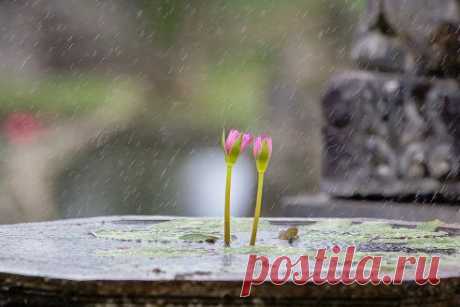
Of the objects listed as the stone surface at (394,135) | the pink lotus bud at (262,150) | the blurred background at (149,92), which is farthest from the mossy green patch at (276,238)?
→ the blurred background at (149,92)

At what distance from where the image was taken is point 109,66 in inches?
424

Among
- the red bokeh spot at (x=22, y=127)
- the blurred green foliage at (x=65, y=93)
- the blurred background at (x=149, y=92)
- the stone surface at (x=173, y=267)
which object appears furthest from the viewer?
the blurred green foliage at (x=65, y=93)

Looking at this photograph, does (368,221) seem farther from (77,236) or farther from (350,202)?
(350,202)

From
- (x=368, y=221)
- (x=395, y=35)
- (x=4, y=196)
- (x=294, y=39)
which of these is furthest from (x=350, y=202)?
(x=294, y=39)

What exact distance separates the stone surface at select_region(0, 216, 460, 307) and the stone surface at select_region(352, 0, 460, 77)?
83.8 inches

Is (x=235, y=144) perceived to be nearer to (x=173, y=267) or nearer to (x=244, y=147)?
(x=244, y=147)

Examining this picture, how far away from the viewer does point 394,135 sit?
166 inches

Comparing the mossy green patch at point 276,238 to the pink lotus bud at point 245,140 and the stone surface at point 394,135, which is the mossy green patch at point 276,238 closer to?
the pink lotus bud at point 245,140

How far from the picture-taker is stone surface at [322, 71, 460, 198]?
13.6 ft

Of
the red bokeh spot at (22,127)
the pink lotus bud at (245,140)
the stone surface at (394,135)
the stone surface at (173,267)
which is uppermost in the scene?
the pink lotus bud at (245,140)

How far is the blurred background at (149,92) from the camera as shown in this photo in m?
9.13

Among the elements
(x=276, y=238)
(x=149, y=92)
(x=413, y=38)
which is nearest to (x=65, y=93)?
(x=149, y=92)

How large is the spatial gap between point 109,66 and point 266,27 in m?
1.76

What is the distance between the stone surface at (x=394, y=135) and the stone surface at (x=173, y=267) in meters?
1.91
